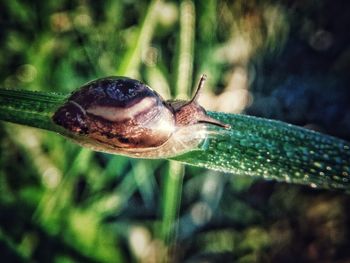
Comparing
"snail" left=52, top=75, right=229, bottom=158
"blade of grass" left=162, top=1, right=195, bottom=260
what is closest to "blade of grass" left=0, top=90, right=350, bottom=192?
"snail" left=52, top=75, right=229, bottom=158

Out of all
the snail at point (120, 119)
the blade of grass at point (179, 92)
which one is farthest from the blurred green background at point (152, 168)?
the snail at point (120, 119)

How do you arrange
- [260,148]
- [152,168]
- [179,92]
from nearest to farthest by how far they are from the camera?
[260,148]
[179,92]
[152,168]

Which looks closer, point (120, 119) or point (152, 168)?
point (120, 119)

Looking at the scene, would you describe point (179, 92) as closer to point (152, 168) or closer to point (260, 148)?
point (152, 168)

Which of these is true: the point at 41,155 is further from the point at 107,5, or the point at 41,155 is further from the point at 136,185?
the point at 107,5

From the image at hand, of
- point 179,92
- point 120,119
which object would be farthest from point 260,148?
point 179,92

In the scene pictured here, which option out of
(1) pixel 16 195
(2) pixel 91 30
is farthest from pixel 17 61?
(1) pixel 16 195

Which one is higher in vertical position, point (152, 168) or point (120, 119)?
point (120, 119)
